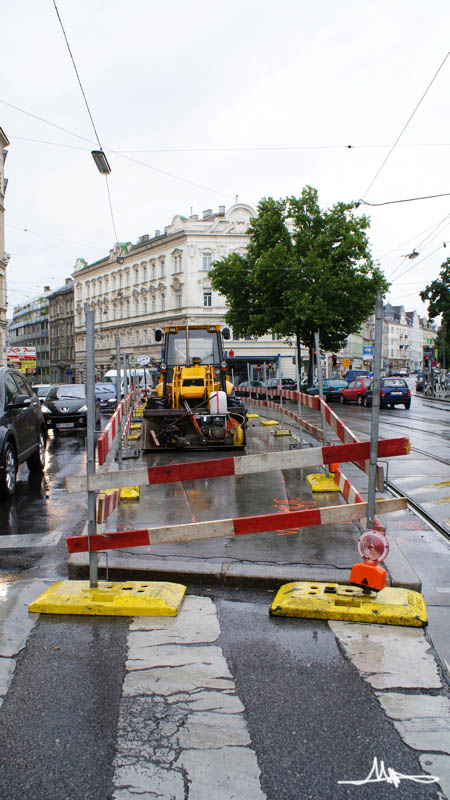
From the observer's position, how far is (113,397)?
91.4 feet

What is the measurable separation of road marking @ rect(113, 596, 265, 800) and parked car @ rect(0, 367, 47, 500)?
16.0 ft

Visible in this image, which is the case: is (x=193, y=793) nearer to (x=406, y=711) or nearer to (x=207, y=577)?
(x=406, y=711)

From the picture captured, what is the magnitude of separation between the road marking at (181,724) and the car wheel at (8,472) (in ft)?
15.8

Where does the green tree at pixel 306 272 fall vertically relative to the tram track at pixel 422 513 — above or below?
above

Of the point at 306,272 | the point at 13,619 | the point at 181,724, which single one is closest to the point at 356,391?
the point at 306,272

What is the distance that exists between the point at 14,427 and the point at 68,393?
452 inches

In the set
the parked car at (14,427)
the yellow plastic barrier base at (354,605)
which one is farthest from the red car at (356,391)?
the yellow plastic barrier base at (354,605)

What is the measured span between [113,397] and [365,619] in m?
24.5

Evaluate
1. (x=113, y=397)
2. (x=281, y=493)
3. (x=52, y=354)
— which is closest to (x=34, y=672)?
(x=281, y=493)

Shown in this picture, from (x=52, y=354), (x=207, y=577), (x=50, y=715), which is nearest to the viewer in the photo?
(x=50, y=715)

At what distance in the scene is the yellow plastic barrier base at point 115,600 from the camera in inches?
168

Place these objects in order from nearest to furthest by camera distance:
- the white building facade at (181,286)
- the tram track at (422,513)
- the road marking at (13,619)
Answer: the road marking at (13,619) → the tram track at (422,513) → the white building facade at (181,286)

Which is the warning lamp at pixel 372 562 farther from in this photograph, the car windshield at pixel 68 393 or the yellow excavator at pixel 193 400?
the car windshield at pixel 68 393

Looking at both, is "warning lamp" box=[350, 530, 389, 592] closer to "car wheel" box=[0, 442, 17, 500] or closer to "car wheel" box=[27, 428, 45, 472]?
"car wheel" box=[0, 442, 17, 500]
